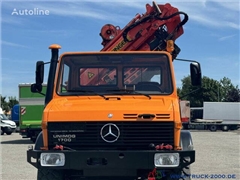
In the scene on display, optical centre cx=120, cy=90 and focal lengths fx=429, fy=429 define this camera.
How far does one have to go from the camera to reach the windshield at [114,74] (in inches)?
281

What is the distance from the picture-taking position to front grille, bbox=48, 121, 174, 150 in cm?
612

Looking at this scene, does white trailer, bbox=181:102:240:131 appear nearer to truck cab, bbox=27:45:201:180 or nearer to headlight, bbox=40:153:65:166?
truck cab, bbox=27:45:201:180

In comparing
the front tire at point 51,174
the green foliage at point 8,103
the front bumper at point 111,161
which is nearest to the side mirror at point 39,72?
the front tire at point 51,174

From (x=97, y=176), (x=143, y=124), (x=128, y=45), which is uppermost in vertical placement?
(x=128, y=45)

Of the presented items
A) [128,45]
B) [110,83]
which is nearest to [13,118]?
[128,45]

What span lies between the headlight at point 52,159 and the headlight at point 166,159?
132 cm

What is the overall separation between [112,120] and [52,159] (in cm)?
101

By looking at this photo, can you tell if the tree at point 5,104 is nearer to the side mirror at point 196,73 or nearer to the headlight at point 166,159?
the side mirror at point 196,73

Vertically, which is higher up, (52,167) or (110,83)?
(110,83)

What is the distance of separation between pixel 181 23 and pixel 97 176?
28.0 ft

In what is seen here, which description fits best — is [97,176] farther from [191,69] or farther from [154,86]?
[191,69]

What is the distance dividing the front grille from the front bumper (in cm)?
19

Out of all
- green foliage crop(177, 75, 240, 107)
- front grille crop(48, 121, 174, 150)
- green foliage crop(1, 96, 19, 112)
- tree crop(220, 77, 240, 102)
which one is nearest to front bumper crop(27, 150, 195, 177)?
front grille crop(48, 121, 174, 150)

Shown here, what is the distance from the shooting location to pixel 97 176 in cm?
609
